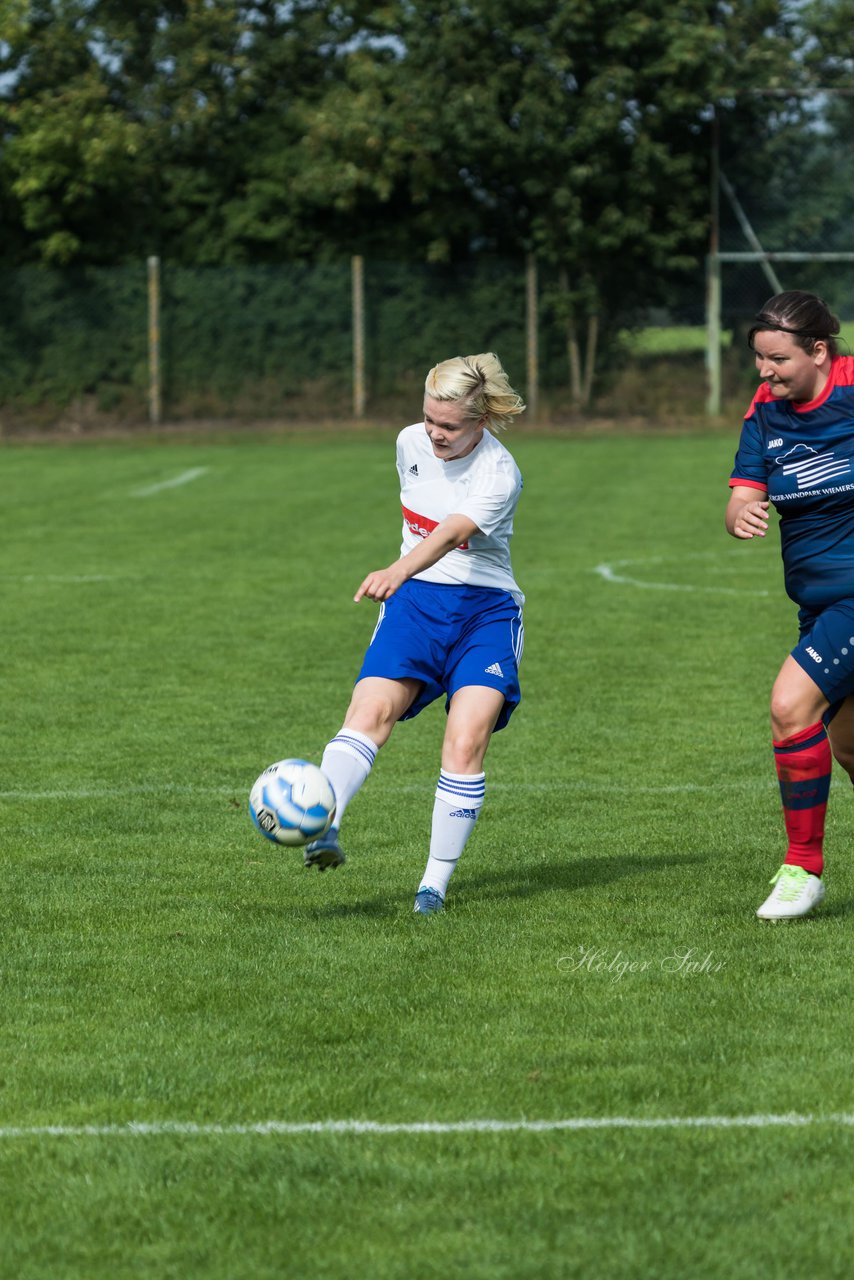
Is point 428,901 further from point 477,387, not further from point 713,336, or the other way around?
point 713,336

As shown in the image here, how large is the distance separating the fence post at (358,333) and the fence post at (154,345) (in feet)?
12.2

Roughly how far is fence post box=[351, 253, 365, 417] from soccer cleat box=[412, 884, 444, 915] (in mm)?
30316

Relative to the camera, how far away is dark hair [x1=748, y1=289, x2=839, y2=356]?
6054 mm

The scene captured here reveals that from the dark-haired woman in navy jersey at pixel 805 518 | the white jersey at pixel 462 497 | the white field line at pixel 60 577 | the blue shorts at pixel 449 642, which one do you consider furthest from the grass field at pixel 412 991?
the white field line at pixel 60 577

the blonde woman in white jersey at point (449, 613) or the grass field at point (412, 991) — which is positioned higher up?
the blonde woman in white jersey at point (449, 613)

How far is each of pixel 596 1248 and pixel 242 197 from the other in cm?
3670

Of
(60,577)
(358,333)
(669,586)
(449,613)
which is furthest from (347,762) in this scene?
(358,333)

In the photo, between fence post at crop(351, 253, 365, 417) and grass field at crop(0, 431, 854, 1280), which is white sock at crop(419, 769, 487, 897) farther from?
fence post at crop(351, 253, 365, 417)

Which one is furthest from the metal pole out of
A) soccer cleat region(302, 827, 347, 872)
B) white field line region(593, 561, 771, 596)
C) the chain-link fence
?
soccer cleat region(302, 827, 347, 872)

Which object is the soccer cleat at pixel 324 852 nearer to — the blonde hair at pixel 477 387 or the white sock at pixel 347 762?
the white sock at pixel 347 762

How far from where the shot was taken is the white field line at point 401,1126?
4.32m

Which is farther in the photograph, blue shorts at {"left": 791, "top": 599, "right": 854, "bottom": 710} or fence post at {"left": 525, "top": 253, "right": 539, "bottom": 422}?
fence post at {"left": 525, "top": 253, "right": 539, "bottom": 422}

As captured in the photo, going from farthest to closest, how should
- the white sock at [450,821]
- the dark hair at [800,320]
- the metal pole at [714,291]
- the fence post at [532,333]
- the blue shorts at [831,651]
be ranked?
the fence post at [532,333] → the metal pole at [714,291] → the white sock at [450,821] → the blue shorts at [831,651] → the dark hair at [800,320]

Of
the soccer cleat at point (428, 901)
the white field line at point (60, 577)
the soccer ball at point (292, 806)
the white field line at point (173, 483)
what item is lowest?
the white field line at point (173, 483)
